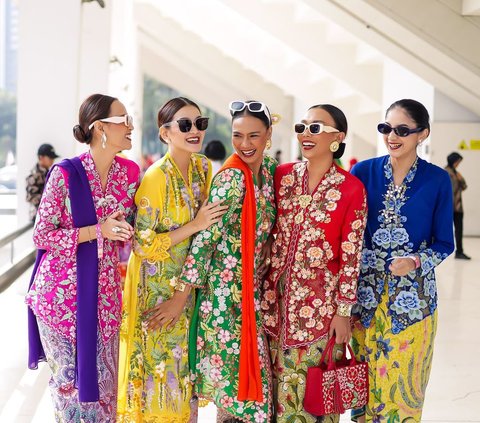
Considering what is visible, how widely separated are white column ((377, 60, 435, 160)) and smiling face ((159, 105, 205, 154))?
10.8 metres

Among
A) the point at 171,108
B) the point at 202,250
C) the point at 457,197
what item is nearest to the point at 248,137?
the point at 171,108

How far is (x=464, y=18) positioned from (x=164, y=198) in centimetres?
743

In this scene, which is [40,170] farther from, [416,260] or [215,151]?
[416,260]

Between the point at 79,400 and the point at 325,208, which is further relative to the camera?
the point at 325,208

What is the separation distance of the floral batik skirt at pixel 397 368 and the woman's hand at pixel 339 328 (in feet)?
0.67

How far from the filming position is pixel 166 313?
3197 millimetres

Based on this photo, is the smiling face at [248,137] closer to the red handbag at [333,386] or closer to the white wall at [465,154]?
the red handbag at [333,386]

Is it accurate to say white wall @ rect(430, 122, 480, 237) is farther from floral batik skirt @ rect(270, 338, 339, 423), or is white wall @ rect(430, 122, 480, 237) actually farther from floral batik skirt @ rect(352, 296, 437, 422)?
floral batik skirt @ rect(270, 338, 339, 423)

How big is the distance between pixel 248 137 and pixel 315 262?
60cm

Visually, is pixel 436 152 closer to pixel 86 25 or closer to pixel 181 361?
pixel 86 25

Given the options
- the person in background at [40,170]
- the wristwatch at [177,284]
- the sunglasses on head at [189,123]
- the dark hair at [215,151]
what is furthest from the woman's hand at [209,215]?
the person in background at [40,170]

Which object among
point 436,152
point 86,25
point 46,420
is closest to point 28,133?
point 86,25

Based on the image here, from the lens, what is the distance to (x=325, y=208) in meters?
3.22

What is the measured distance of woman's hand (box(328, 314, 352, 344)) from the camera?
321 centimetres
